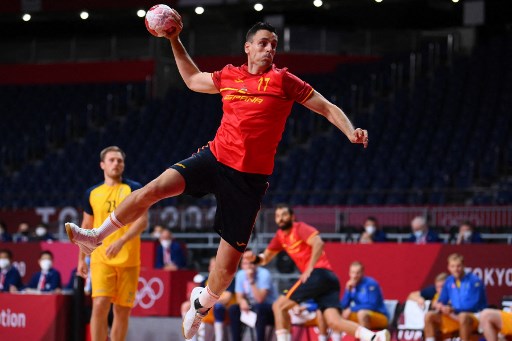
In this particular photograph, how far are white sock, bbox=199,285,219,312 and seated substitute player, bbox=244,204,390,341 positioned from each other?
3909 millimetres

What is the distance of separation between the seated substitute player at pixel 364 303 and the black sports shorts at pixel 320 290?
61 cm

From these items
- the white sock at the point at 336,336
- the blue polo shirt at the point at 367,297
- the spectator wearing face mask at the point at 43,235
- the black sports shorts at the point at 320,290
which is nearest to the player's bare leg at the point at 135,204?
the black sports shorts at the point at 320,290

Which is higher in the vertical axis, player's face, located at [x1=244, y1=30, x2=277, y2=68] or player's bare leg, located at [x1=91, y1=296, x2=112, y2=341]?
player's face, located at [x1=244, y1=30, x2=277, y2=68]

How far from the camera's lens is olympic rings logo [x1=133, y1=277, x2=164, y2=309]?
1630 centimetres

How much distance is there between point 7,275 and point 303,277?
661 centimetres

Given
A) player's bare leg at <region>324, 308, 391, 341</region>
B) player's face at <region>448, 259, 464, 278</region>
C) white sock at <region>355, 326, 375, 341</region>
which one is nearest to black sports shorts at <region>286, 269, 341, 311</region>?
player's bare leg at <region>324, 308, 391, 341</region>

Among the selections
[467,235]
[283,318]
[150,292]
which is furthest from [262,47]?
[467,235]

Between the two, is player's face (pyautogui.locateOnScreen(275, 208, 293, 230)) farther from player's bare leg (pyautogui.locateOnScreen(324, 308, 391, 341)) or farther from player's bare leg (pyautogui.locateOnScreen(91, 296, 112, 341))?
player's bare leg (pyautogui.locateOnScreen(91, 296, 112, 341))

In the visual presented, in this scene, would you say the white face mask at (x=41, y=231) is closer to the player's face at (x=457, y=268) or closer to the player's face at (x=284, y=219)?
the player's face at (x=284, y=219)

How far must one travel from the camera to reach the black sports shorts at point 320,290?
1296 cm

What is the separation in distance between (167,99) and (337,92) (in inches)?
218

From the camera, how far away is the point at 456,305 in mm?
13266

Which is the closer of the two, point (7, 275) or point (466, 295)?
point (466, 295)

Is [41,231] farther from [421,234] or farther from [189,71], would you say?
[189,71]
